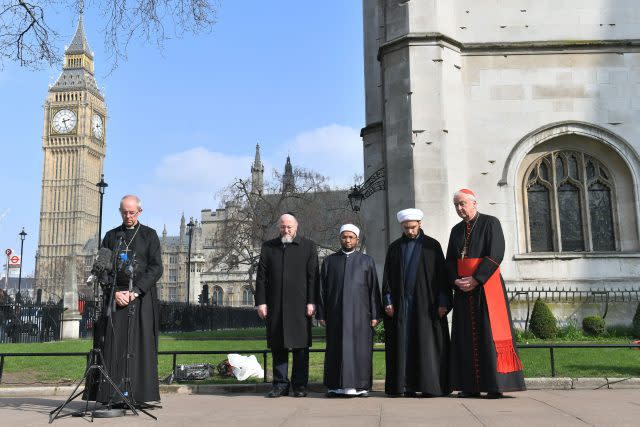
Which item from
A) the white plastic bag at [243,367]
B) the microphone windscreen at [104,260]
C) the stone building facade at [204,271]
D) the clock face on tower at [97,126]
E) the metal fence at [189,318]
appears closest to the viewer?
the microphone windscreen at [104,260]

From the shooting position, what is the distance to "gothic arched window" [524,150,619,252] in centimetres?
1298

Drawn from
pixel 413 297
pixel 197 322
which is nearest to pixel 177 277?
pixel 197 322

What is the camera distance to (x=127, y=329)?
6.14 meters

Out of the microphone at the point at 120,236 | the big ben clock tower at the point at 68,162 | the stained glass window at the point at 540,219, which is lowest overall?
the microphone at the point at 120,236

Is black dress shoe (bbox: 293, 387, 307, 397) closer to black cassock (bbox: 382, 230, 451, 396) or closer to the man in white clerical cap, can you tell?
the man in white clerical cap

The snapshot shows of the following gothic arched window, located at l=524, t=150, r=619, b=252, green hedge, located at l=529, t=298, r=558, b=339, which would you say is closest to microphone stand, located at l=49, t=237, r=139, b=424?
green hedge, located at l=529, t=298, r=558, b=339

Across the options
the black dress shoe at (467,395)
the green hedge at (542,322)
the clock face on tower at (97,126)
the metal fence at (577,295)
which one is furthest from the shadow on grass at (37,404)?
the clock face on tower at (97,126)

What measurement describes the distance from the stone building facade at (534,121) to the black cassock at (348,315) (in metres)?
4.96

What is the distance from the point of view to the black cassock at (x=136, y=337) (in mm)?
6012

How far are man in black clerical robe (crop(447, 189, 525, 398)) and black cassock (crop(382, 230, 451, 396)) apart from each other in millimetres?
138

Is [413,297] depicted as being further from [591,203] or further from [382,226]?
[382,226]

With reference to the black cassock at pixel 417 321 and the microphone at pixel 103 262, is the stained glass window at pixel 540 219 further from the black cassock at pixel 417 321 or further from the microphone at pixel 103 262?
the microphone at pixel 103 262

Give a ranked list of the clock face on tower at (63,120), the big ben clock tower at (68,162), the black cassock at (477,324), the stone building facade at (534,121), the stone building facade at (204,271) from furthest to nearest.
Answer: the clock face on tower at (63,120), the big ben clock tower at (68,162), the stone building facade at (204,271), the stone building facade at (534,121), the black cassock at (477,324)

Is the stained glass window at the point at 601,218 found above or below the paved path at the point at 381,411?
above
